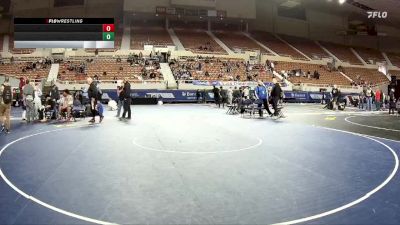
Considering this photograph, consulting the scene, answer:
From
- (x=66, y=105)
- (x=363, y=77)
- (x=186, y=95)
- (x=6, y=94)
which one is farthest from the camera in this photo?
(x=363, y=77)

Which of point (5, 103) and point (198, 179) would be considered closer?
point (198, 179)

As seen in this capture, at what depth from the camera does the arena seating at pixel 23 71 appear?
34.3m

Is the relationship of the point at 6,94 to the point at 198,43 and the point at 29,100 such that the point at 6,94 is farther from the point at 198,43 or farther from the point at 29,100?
the point at 198,43

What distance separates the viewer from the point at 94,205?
15.9 feet

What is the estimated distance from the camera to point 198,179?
244 inches

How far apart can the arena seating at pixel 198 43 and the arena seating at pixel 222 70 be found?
3.69 m

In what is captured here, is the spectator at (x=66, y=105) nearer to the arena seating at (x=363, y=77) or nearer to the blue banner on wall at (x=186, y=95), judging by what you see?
the blue banner on wall at (x=186, y=95)

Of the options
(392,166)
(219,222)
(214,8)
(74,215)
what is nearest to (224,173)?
(219,222)

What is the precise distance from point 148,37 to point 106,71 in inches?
478

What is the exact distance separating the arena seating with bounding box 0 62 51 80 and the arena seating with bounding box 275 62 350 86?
26722 mm

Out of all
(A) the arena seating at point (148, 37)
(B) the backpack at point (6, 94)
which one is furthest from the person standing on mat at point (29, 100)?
(A) the arena seating at point (148, 37)

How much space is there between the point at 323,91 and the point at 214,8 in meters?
20.1

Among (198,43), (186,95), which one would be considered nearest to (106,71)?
(186,95)

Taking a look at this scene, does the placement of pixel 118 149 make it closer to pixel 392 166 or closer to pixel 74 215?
pixel 74 215
